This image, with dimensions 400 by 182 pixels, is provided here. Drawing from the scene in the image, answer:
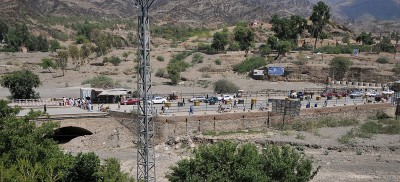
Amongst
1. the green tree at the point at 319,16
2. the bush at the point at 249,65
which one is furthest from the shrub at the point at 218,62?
the green tree at the point at 319,16

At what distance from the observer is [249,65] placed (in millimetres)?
76125

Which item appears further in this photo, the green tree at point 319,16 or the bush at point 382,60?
the green tree at point 319,16

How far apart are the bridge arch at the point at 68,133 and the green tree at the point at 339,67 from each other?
147 ft

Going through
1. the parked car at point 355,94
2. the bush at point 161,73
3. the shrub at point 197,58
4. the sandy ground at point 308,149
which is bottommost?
the sandy ground at point 308,149

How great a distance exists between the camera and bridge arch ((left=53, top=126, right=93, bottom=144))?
37.6 metres

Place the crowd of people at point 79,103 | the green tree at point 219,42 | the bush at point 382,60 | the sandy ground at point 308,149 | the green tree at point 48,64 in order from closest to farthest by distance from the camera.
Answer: the sandy ground at point 308,149, the crowd of people at point 79,103, the bush at point 382,60, the green tree at point 48,64, the green tree at point 219,42

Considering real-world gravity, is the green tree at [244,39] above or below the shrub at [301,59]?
above

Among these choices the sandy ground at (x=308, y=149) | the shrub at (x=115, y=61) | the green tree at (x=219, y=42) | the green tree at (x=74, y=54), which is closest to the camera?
the sandy ground at (x=308, y=149)

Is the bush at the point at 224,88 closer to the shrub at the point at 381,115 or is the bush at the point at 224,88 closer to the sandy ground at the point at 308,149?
the shrub at the point at 381,115

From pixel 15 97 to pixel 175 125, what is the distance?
59.3 feet

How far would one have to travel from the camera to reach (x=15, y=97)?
1766 inches

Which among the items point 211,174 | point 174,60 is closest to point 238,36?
point 174,60

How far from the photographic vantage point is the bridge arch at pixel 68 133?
37625mm

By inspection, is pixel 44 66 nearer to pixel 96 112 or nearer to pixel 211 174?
pixel 96 112
